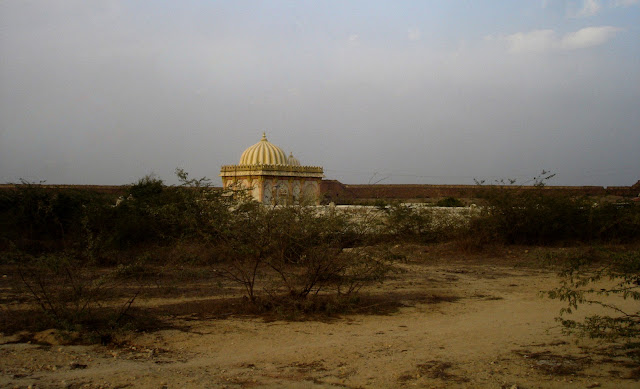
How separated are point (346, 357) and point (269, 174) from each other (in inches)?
612

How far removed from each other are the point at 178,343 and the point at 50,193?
11527 millimetres

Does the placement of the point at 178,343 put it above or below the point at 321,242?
below

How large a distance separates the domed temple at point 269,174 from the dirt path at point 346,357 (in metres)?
13.3

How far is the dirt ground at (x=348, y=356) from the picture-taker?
561 cm

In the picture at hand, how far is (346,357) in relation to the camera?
6.47 metres

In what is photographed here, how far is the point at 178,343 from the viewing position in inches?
279

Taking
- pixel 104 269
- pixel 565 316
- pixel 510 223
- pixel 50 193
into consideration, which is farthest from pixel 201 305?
pixel 510 223

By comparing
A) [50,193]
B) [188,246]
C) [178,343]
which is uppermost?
[50,193]

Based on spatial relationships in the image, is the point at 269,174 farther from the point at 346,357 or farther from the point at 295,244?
the point at 346,357

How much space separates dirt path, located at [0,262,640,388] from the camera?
561 centimetres

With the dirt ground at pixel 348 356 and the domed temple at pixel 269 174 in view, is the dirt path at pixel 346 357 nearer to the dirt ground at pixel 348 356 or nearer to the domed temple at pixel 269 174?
the dirt ground at pixel 348 356

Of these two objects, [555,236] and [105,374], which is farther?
[555,236]

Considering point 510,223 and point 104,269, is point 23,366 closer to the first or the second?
point 104,269

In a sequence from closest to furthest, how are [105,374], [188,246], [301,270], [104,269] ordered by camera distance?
1. [105,374]
2. [301,270]
3. [188,246]
4. [104,269]
